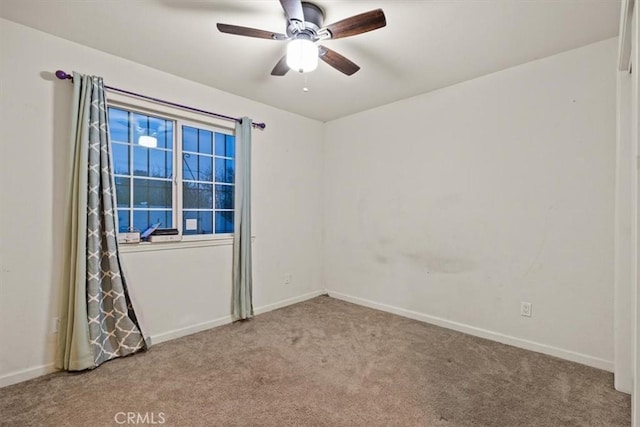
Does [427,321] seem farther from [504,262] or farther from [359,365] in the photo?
[359,365]

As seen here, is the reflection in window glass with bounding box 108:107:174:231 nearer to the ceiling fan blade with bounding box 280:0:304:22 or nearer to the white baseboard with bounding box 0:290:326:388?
the white baseboard with bounding box 0:290:326:388

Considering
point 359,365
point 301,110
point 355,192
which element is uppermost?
point 301,110

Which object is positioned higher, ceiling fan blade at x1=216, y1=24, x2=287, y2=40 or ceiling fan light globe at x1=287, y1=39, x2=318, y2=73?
ceiling fan blade at x1=216, y1=24, x2=287, y2=40

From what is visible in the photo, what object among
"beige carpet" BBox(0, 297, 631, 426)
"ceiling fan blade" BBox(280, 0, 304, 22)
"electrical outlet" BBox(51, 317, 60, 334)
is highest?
"ceiling fan blade" BBox(280, 0, 304, 22)

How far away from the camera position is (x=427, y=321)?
3.17 metres

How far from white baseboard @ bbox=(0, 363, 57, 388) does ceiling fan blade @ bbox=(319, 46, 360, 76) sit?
9.38 feet

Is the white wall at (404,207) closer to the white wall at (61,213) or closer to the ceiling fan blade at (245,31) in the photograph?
the white wall at (61,213)

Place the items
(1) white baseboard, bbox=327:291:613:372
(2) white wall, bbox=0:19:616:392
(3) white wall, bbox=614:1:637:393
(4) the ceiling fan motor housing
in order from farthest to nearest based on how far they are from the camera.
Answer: (1) white baseboard, bbox=327:291:613:372, (2) white wall, bbox=0:19:616:392, (3) white wall, bbox=614:1:637:393, (4) the ceiling fan motor housing

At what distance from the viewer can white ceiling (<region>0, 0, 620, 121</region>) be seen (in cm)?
186

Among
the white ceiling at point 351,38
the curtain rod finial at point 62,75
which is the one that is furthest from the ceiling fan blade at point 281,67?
the curtain rod finial at point 62,75

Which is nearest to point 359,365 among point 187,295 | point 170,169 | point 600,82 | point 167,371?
point 167,371

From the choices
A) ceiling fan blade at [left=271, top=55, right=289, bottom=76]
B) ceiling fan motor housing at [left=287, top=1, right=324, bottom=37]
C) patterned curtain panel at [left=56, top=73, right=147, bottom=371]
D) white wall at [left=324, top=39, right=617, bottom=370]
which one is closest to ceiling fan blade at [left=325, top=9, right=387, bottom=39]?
ceiling fan motor housing at [left=287, top=1, right=324, bottom=37]

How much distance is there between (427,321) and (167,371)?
2390 millimetres

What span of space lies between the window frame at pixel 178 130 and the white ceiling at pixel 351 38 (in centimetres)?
33
